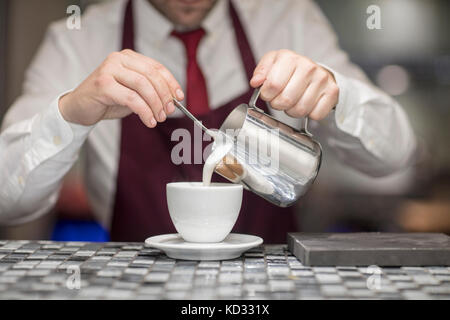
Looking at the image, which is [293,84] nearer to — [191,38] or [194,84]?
[194,84]

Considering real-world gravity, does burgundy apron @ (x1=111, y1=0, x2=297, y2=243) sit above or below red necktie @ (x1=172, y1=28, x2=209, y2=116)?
below

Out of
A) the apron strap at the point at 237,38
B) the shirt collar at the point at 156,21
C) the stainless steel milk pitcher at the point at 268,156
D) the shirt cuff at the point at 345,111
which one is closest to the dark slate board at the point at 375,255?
the stainless steel milk pitcher at the point at 268,156

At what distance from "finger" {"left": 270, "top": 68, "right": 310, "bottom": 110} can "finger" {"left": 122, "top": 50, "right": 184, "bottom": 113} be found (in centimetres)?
20

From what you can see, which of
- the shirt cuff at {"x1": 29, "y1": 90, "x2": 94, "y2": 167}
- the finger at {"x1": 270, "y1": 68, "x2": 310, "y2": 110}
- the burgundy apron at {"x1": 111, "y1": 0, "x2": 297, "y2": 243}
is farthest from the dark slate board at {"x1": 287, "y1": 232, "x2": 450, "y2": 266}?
the burgundy apron at {"x1": 111, "y1": 0, "x2": 297, "y2": 243}

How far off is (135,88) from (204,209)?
1.03 feet

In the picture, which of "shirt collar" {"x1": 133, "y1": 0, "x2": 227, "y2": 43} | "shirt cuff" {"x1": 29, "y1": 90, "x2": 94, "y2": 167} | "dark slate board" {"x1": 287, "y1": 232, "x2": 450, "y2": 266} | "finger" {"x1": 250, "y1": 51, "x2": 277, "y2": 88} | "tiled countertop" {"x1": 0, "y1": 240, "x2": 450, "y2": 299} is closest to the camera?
"tiled countertop" {"x1": 0, "y1": 240, "x2": 450, "y2": 299}

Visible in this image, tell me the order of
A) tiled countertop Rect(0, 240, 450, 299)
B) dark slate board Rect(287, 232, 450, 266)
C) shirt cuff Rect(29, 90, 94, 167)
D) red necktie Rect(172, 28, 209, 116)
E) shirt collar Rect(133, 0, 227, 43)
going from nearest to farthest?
tiled countertop Rect(0, 240, 450, 299) → dark slate board Rect(287, 232, 450, 266) → shirt cuff Rect(29, 90, 94, 167) → red necktie Rect(172, 28, 209, 116) → shirt collar Rect(133, 0, 227, 43)

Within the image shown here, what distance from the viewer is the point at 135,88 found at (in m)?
1.14

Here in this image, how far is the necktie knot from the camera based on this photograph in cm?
178

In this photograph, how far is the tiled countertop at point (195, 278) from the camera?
0.76 meters

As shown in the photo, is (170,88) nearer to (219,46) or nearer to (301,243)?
(301,243)

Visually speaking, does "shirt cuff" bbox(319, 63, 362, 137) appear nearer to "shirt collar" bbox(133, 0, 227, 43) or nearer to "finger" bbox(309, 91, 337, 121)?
"finger" bbox(309, 91, 337, 121)
